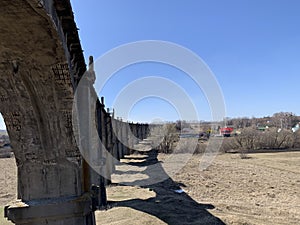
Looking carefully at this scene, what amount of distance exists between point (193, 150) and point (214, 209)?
27.6 meters

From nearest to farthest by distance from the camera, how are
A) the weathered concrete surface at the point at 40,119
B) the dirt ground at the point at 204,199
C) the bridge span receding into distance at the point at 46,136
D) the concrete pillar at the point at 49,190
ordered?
the weathered concrete surface at the point at 40,119 < the bridge span receding into distance at the point at 46,136 < the concrete pillar at the point at 49,190 < the dirt ground at the point at 204,199

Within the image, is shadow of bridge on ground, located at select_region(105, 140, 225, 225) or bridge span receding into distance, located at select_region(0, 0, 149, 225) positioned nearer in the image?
bridge span receding into distance, located at select_region(0, 0, 149, 225)

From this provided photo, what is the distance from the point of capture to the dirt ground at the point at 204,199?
9766 millimetres

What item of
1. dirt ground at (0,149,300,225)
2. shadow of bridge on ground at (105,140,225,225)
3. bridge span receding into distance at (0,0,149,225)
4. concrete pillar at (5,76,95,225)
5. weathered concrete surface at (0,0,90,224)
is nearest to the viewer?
weathered concrete surface at (0,0,90,224)

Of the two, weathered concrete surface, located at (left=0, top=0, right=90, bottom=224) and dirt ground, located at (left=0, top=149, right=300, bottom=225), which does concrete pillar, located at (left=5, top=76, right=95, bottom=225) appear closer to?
weathered concrete surface, located at (left=0, top=0, right=90, bottom=224)

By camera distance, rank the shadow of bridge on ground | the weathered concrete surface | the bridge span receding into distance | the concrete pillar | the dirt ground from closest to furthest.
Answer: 1. the weathered concrete surface
2. the bridge span receding into distance
3. the concrete pillar
4. the shadow of bridge on ground
5. the dirt ground

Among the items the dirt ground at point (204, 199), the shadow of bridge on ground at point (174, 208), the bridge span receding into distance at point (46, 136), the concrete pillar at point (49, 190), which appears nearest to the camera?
the bridge span receding into distance at point (46, 136)

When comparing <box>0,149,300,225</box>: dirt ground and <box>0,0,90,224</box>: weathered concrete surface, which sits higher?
<box>0,0,90,224</box>: weathered concrete surface

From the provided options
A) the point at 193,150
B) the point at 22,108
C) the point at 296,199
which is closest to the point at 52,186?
A: the point at 22,108

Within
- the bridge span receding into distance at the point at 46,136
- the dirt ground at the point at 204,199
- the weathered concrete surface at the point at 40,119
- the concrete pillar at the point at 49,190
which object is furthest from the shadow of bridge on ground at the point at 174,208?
the weathered concrete surface at the point at 40,119

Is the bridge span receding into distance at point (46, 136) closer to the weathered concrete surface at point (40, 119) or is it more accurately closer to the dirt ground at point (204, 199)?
the weathered concrete surface at point (40, 119)

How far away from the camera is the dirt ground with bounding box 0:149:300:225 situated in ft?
32.0

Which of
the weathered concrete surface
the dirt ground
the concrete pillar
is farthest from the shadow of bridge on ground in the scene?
the weathered concrete surface

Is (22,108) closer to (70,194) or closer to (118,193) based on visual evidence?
(70,194)
